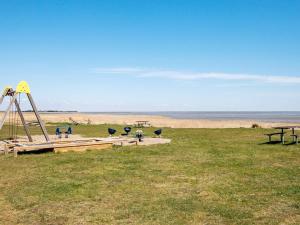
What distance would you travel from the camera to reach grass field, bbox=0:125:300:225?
714 cm

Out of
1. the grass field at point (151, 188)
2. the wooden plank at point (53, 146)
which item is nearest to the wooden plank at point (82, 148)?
the wooden plank at point (53, 146)

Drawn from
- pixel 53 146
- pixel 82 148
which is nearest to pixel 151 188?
pixel 53 146

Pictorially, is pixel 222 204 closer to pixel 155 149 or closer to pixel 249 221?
pixel 249 221

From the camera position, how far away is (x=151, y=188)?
938 cm

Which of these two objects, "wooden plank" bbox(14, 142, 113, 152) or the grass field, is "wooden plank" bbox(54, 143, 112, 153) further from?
the grass field

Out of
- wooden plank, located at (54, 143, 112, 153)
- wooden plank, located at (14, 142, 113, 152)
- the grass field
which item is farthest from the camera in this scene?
wooden plank, located at (54, 143, 112, 153)

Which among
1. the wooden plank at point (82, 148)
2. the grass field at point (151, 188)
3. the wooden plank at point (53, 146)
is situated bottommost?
the grass field at point (151, 188)

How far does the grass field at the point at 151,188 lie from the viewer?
281 inches

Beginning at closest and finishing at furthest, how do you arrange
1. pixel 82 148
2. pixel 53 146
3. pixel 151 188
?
pixel 151 188
pixel 53 146
pixel 82 148

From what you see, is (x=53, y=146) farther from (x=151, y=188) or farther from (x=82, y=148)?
(x=151, y=188)

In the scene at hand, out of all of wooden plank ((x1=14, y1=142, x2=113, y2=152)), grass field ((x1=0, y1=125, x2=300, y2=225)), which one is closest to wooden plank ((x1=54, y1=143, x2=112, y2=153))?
wooden plank ((x1=14, y1=142, x2=113, y2=152))

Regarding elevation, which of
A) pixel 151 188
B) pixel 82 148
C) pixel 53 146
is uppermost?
pixel 53 146

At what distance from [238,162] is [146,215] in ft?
23.4

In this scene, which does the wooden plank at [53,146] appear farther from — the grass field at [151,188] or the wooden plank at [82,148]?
the grass field at [151,188]
